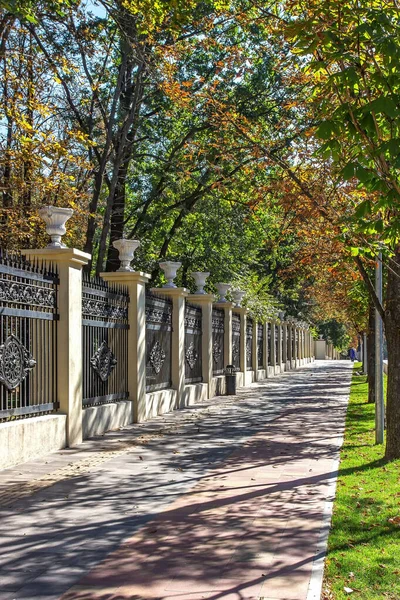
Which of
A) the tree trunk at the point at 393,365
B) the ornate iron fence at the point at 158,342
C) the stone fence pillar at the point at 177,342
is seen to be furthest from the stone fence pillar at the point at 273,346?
the tree trunk at the point at 393,365

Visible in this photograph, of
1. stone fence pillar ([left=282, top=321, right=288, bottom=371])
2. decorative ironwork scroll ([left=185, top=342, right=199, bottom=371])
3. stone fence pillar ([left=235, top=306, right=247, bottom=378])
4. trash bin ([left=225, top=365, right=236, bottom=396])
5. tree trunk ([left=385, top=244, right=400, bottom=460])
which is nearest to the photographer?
tree trunk ([left=385, top=244, right=400, bottom=460])

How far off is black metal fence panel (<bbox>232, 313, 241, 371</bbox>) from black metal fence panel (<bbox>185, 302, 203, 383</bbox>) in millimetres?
5522

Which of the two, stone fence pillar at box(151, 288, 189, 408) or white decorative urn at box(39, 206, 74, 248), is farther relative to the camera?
stone fence pillar at box(151, 288, 189, 408)

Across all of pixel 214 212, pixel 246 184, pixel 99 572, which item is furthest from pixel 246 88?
pixel 99 572

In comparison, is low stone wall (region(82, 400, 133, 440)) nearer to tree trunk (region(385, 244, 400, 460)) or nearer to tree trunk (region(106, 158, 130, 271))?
tree trunk (region(385, 244, 400, 460))

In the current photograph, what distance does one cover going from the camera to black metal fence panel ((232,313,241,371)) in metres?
26.3

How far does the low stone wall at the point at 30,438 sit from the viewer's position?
29.3ft

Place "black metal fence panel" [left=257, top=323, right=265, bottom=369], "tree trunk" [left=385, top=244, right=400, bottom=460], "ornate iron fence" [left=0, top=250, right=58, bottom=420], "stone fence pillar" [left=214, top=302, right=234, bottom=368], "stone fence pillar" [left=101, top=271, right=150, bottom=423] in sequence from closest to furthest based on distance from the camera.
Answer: "ornate iron fence" [left=0, top=250, right=58, bottom=420] < "tree trunk" [left=385, top=244, right=400, bottom=460] < "stone fence pillar" [left=101, top=271, right=150, bottom=423] < "stone fence pillar" [left=214, top=302, right=234, bottom=368] < "black metal fence panel" [left=257, top=323, right=265, bottom=369]

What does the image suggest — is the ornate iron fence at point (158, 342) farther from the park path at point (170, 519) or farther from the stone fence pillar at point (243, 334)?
the stone fence pillar at point (243, 334)

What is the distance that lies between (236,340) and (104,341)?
1422 cm

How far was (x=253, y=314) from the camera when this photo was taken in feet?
94.6

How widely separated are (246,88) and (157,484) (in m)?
15.1

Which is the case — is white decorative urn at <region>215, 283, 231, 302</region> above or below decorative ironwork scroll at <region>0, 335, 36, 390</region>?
above

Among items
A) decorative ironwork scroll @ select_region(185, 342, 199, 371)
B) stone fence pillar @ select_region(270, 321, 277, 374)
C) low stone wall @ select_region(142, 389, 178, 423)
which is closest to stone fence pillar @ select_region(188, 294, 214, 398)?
decorative ironwork scroll @ select_region(185, 342, 199, 371)
